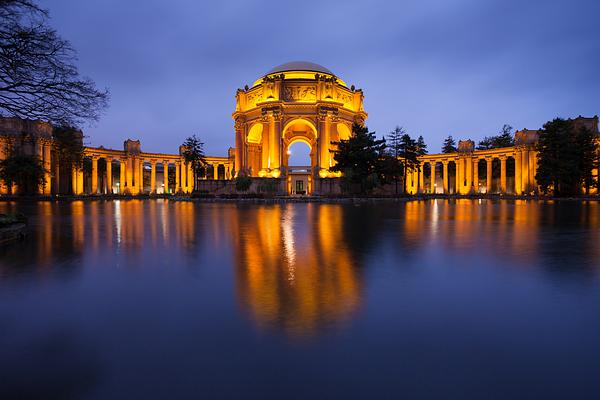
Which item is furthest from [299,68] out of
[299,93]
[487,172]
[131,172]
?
[487,172]

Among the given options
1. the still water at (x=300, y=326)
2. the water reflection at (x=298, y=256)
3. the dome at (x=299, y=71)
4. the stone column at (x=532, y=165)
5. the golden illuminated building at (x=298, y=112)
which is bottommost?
the still water at (x=300, y=326)

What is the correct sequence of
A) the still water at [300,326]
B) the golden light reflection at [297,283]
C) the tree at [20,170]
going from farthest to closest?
1. the tree at [20,170]
2. the golden light reflection at [297,283]
3. the still water at [300,326]

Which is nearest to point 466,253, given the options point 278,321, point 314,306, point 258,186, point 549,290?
point 549,290

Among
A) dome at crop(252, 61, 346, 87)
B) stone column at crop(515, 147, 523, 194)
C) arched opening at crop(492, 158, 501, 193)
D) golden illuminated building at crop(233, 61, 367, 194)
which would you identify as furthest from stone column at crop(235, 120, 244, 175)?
arched opening at crop(492, 158, 501, 193)

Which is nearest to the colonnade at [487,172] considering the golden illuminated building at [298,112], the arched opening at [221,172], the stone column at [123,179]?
the golden illuminated building at [298,112]

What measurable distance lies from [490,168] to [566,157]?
21188 millimetres

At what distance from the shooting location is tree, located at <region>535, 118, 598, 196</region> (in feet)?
156

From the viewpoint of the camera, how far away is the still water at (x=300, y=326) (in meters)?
2.53

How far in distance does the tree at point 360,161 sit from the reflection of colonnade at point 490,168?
19900 mm

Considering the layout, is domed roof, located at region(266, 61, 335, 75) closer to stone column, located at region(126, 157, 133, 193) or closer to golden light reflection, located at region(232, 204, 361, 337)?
stone column, located at region(126, 157, 133, 193)

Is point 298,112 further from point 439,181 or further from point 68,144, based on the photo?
point 439,181

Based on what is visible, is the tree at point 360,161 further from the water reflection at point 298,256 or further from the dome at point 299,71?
the water reflection at point 298,256

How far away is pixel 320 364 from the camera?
2.75 metres

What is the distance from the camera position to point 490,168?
6912 cm
